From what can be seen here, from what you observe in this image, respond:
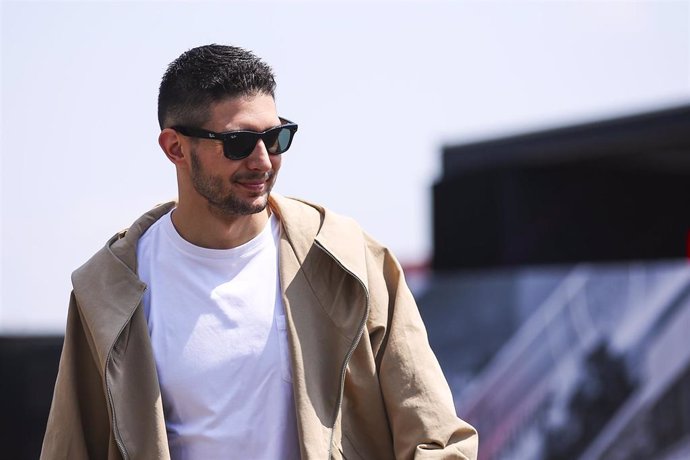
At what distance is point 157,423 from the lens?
2949mm

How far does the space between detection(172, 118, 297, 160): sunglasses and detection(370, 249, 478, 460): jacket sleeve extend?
513mm

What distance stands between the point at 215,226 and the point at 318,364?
494mm

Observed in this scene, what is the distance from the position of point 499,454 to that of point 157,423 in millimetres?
6119

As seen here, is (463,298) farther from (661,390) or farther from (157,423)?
(157,423)

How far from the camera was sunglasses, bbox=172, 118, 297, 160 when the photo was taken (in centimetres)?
300

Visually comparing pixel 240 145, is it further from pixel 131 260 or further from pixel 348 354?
pixel 348 354

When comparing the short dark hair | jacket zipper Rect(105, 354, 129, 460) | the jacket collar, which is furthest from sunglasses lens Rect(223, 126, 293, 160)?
jacket zipper Rect(105, 354, 129, 460)

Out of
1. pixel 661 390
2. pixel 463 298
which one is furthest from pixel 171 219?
pixel 463 298

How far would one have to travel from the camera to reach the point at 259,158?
2.99 metres

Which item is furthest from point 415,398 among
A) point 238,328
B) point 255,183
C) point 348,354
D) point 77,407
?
point 77,407

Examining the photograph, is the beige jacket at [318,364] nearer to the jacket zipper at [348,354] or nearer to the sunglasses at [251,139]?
the jacket zipper at [348,354]

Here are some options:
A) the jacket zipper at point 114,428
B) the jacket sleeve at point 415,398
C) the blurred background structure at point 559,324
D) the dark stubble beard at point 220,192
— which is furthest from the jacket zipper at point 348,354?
the blurred background structure at point 559,324

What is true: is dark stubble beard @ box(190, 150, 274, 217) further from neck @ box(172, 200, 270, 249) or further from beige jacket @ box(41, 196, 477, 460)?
beige jacket @ box(41, 196, 477, 460)

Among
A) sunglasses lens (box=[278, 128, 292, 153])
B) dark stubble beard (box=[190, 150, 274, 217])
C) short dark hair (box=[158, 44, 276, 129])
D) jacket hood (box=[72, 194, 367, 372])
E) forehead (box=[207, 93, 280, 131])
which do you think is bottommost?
jacket hood (box=[72, 194, 367, 372])
